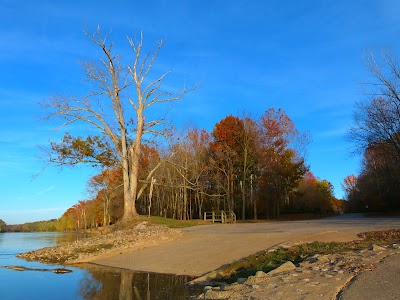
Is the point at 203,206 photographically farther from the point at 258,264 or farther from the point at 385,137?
the point at 258,264

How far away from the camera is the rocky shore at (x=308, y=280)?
6.67 metres

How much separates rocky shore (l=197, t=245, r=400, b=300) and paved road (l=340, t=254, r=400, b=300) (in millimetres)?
192

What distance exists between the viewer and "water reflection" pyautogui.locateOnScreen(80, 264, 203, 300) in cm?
902

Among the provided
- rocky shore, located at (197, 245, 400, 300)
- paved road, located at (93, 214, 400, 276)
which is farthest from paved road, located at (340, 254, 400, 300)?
paved road, located at (93, 214, 400, 276)

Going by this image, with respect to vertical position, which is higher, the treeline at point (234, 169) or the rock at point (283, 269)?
the treeline at point (234, 169)

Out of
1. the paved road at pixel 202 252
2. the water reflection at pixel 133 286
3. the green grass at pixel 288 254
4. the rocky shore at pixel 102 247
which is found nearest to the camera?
the water reflection at pixel 133 286

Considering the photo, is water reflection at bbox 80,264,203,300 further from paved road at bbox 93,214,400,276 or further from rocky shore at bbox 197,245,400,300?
rocky shore at bbox 197,245,400,300

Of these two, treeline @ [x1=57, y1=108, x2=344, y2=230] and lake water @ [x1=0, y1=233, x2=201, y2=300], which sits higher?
treeline @ [x1=57, y1=108, x2=344, y2=230]

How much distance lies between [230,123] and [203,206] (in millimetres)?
11757

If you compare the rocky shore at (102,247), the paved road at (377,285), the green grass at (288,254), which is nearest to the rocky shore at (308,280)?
the paved road at (377,285)

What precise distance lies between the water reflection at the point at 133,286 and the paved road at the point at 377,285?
383 cm

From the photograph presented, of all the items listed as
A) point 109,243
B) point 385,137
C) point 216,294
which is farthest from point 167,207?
point 216,294

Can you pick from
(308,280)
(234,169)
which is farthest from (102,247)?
(234,169)

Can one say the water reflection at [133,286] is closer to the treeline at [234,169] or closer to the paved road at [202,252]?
the paved road at [202,252]
